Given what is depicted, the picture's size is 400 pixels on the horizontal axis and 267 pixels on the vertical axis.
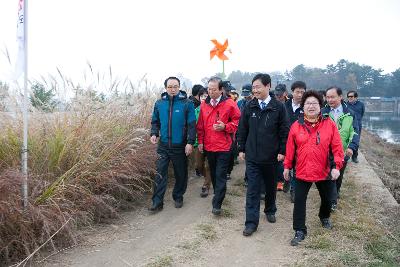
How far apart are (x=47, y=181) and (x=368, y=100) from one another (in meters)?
64.4

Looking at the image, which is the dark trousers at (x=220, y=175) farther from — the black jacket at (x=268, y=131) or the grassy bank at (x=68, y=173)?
the grassy bank at (x=68, y=173)

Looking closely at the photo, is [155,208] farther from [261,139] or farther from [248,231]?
[261,139]

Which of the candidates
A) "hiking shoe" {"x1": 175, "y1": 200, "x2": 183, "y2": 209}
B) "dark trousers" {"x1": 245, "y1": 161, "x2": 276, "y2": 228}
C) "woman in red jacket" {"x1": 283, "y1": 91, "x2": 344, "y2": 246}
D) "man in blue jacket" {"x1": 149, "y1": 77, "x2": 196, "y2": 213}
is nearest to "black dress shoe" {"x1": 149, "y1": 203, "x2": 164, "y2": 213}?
"man in blue jacket" {"x1": 149, "y1": 77, "x2": 196, "y2": 213}

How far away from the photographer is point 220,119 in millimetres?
5215

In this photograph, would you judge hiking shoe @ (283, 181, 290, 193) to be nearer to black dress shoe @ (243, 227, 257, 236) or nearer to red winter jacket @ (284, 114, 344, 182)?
black dress shoe @ (243, 227, 257, 236)

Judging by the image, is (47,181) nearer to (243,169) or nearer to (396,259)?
(396,259)

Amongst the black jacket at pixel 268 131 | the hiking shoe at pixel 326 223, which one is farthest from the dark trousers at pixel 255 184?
the hiking shoe at pixel 326 223

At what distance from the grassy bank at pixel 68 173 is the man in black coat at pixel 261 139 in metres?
1.55

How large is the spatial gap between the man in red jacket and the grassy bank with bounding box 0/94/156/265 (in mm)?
927

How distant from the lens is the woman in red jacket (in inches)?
163

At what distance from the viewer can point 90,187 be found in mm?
4629

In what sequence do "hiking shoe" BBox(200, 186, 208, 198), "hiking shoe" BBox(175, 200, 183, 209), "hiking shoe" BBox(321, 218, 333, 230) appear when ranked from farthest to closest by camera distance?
1. "hiking shoe" BBox(200, 186, 208, 198)
2. "hiking shoe" BBox(175, 200, 183, 209)
3. "hiking shoe" BBox(321, 218, 333, 230)

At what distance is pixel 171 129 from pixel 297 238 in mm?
2119

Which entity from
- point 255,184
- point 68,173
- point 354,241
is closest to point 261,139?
point 255,184
